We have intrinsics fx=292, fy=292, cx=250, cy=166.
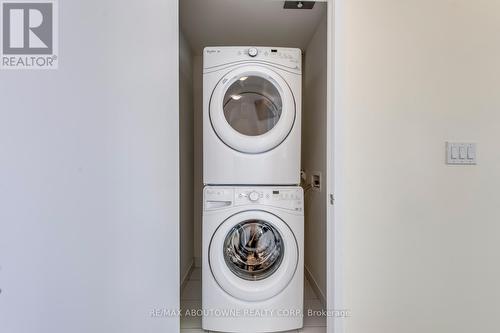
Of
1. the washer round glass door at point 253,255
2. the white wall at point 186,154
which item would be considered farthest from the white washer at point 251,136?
the white wall at point 186,154

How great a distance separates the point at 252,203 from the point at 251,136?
38 cm

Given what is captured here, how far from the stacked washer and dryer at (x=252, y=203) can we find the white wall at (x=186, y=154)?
602 millimetres

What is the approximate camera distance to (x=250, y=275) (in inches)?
66.2

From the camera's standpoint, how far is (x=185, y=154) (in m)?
2.34

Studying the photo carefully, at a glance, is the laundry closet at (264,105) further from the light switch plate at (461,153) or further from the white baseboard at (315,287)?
the light switch plate at (461,153)

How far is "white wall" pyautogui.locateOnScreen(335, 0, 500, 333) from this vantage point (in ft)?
4.86

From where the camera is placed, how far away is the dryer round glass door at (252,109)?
5.36 feet
